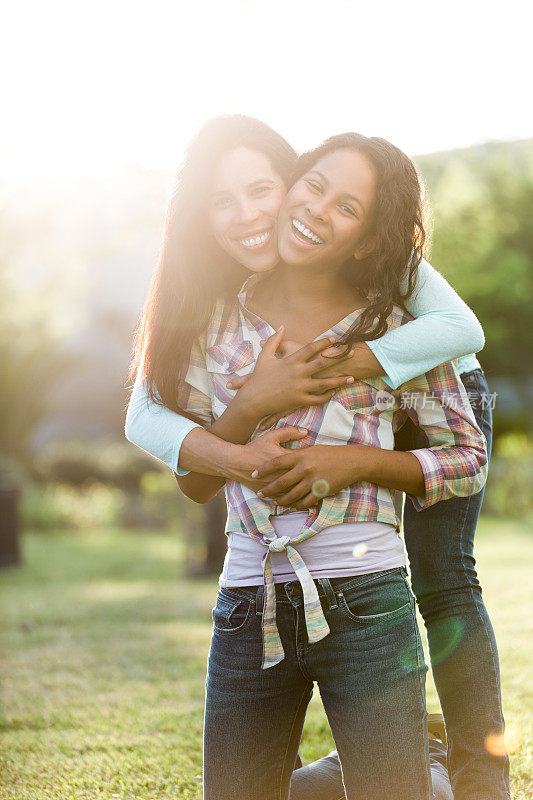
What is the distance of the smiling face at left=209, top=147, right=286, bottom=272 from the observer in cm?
228

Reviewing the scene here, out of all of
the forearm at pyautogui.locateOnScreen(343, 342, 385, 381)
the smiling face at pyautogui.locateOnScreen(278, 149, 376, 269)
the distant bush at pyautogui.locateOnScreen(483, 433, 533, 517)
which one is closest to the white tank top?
the forearm at pyautogui.locateOnScreen(343, 342, 385, 381)

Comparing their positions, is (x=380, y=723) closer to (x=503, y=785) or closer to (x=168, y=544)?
(x=503, y=785)

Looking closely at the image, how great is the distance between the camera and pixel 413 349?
2117 mm

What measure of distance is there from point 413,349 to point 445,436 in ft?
0.79

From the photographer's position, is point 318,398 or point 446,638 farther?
point 446,638

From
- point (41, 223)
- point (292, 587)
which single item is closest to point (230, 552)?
point (292, 587)

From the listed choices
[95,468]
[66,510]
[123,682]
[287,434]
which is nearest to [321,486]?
[287,434]

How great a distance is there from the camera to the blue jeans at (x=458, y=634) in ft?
8.41

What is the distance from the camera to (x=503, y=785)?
2.51m

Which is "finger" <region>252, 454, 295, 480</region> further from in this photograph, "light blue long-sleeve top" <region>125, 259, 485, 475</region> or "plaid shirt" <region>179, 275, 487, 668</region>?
"light blue long-sleeve top" <region>125, 259, 485, 475</region>

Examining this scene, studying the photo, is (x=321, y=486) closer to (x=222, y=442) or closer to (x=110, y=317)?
(x=222, y=442)

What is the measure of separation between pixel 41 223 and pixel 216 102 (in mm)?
8908

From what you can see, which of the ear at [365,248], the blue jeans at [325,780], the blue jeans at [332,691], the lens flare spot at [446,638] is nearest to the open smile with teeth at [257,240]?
the ear at [365,248]

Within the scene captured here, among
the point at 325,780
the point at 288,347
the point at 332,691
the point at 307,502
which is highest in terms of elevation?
the point at 288,347
